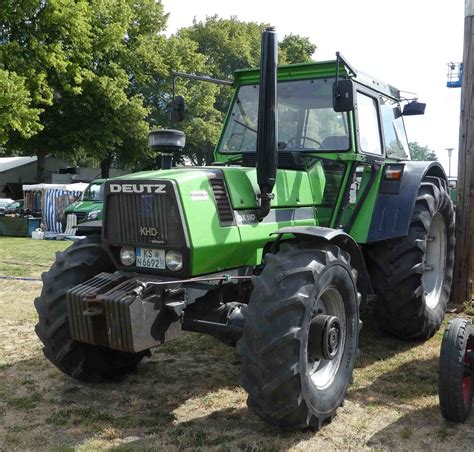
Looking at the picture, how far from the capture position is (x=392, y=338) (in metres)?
5.56

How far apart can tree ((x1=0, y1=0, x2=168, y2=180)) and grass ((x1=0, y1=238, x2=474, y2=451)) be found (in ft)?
54.4

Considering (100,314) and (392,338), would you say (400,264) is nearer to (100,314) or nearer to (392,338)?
(392,338)

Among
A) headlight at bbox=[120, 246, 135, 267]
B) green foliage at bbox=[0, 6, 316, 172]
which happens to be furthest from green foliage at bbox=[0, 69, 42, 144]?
A: headlight at bbox=[120, 246, 135, 267]

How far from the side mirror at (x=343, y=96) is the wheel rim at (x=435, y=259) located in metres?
2.36

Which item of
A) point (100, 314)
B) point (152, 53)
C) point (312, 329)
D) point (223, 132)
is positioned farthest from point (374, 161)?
point (152, 53)

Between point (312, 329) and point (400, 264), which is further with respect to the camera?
point (400, 264)

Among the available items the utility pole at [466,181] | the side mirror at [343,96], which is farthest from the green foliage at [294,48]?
the side mirror at [343,96]

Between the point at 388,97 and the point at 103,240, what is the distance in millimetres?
3373

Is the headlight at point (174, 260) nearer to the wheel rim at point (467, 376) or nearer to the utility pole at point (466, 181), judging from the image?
the wheel rim at point (467, 376)

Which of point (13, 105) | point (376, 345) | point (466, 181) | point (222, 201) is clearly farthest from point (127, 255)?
point (13, 105)

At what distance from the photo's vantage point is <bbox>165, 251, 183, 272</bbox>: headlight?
3.66m

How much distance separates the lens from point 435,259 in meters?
6.12

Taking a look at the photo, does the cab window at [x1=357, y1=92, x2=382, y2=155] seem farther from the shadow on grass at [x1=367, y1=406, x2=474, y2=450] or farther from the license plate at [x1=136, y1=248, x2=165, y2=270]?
the shadow on grass at [x1=367, y1=406, x2=474, y2=450]

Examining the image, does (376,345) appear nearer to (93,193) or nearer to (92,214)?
(92,214)
